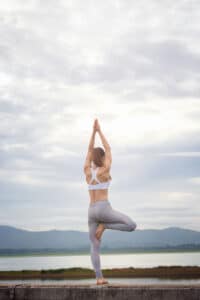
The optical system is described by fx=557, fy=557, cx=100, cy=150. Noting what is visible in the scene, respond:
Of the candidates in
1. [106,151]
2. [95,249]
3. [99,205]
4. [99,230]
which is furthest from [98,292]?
[106,151]

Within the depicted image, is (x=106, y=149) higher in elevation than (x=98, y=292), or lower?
higher

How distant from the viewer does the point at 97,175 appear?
1341 cm

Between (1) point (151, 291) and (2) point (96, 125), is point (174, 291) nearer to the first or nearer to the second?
(1) point (151, 291)

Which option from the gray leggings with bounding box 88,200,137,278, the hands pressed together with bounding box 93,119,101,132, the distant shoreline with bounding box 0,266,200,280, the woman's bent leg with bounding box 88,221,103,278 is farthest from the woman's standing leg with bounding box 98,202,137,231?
the distant shoreline with bounding box 0,266,200,280

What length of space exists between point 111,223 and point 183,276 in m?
39.0

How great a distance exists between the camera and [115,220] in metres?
13.1

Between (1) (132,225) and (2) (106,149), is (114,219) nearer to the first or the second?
(1) (132,225)

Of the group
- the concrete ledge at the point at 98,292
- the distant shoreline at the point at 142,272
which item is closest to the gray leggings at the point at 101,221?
the concrete ledge at the point at 98,292

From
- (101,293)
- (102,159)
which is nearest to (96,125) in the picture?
(102,159)

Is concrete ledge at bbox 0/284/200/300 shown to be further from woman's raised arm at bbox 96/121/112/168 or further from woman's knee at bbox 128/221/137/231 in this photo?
woman's raised arm at bbox 96/121/112/168

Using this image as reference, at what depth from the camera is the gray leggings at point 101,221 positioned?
13.0 meters

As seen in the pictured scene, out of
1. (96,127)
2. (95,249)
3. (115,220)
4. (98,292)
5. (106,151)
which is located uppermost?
(96,127)

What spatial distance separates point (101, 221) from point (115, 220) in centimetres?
40

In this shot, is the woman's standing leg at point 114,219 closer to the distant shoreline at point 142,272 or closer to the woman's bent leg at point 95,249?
the woman's bent leg at point 95,249
